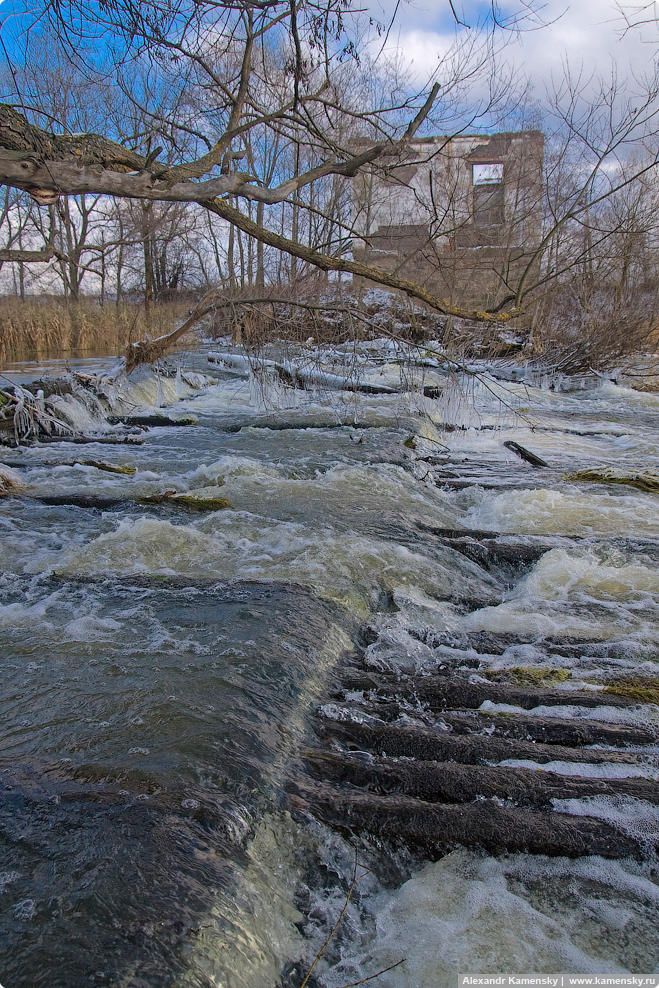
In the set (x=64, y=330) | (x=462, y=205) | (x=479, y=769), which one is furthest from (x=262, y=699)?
(x=64, y=330)

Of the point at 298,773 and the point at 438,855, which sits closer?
the point at 438,855

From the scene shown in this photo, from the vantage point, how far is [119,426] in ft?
34.1

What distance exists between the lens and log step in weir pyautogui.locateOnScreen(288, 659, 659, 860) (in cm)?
204

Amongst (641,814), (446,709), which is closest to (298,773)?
(446,709)

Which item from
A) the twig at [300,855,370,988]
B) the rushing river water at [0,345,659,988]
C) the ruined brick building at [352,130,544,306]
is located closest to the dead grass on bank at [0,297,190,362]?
the ruined brick building at [352,130,544,306]

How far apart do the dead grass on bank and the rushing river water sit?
10016mm

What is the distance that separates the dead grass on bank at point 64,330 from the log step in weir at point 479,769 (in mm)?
12809

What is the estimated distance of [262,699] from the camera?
2674 mm

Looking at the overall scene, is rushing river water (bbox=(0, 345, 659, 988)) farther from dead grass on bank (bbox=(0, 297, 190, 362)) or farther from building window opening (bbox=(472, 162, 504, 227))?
dead grass on bank (bbox=(0, 297, 190, 362))

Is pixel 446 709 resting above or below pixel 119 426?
below

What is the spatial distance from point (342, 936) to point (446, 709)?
1.14 meters

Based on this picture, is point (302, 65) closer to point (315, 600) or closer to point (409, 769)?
point (315, 600)

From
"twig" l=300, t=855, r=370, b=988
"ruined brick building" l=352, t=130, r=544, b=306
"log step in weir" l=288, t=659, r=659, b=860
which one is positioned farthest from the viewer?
"ruined brick building" l=352, t=130, r=544, b=306

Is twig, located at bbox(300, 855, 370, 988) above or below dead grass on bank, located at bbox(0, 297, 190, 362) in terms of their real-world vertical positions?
below
